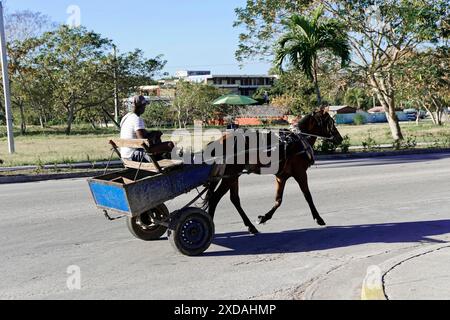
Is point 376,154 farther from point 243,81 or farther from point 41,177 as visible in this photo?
point 243,81

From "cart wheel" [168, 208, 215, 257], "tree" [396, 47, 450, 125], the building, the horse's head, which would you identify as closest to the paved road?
"cart wheel" [168, 208, 215, 257]

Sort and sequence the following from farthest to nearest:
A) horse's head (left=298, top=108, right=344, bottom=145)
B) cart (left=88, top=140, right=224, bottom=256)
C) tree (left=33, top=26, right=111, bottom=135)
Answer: tree (left=33, top=26, right=111, bottom=135) → horse's head (left=298, top=108, right=344, bottom=145) → cart (left=88, top=140, right=224, bottom=256)

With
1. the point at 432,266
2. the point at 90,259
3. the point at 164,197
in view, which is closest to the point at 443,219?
the point at 432,266

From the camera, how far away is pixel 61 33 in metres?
46.1

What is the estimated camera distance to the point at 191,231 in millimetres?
6961

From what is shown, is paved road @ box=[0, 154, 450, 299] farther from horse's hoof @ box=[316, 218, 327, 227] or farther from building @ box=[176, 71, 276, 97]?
building @ box=[176, 71, 276, 97]

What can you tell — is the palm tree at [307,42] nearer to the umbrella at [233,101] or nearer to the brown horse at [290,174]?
the umbrella at [233,101]

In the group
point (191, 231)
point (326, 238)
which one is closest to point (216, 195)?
point (191, 231)

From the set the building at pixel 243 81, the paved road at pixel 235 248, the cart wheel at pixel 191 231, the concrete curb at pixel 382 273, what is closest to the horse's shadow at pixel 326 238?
the paved road at pixel 235 248

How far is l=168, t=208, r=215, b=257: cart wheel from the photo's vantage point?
684cm

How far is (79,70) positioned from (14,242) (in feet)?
132

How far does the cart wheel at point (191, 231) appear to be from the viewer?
269 inches

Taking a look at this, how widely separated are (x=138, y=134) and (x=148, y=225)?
1567 mm

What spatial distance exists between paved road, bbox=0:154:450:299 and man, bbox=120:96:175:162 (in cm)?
128
